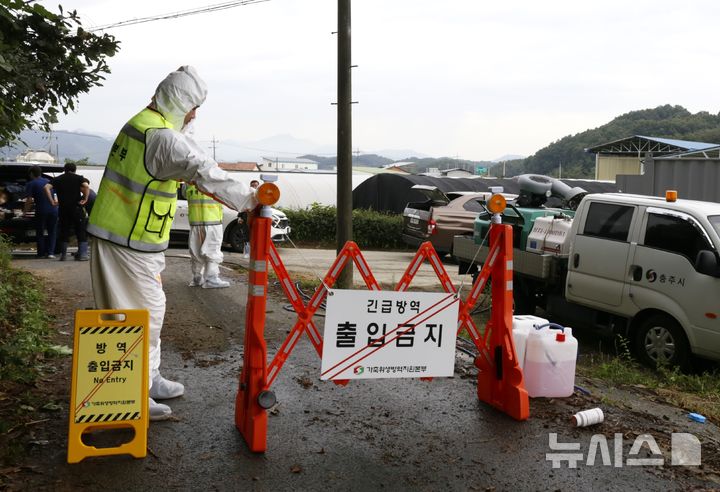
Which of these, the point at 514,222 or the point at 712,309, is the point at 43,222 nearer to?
the point at 514,222

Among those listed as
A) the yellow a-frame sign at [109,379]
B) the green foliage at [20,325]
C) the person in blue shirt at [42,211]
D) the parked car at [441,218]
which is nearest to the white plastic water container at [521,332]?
the yellow a-frame sign at [109,379]

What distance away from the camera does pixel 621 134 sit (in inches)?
2415

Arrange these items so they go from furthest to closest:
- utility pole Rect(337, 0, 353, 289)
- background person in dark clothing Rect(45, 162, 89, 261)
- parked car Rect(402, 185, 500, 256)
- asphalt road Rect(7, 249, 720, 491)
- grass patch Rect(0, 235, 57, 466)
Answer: parked car Rect(402, 185, 500, 256)
background person in dark clothing Rect(45, 162, 89, 261)
utility pole Rect(337, 0, 353, 289)
grass patch Rect(0, 235, 57, 466)
asphalt road Rect(7, 249, 720, 491)

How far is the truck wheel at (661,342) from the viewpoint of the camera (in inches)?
306

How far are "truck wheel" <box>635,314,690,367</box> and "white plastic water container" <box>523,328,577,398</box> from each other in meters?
2.40

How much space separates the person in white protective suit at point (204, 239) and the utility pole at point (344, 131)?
1811 mm

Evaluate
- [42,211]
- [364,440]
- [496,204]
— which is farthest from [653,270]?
[42,211]

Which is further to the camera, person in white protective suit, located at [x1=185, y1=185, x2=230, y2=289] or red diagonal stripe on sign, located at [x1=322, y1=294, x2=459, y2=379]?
person in white protective suit, located at [x1=185, y1=185, x2=230, y2=289]

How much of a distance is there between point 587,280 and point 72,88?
627 centimetres

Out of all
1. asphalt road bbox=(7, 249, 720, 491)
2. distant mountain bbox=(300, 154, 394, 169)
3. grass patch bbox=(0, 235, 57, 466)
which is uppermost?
distant mountain bbox=(300, 154, 394, 169)

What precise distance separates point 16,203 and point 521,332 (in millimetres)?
13410

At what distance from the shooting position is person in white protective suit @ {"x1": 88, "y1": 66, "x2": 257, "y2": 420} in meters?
4.81

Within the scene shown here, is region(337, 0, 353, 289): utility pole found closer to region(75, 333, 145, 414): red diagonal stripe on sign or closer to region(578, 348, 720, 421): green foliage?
region(578, 348, 720, 421): green foliage

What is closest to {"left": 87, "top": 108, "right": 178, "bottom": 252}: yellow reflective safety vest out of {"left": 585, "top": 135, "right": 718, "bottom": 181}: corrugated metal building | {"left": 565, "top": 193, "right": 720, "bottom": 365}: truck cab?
{"left": 565, "top": 193, "right": 720, "bottom": 365}: truck cab
